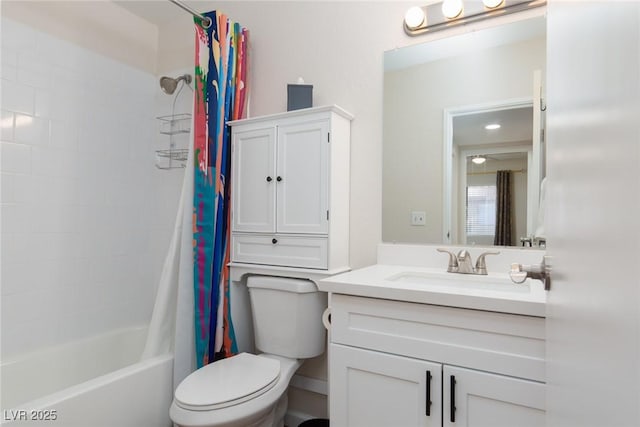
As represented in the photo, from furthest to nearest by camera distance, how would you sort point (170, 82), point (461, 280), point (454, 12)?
point (170, 82), point (454, 12), point (461, 280)

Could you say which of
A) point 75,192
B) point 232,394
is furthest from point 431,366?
point 75,192

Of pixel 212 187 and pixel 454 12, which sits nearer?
pixel 454 12

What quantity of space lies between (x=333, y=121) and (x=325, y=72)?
0.38 m

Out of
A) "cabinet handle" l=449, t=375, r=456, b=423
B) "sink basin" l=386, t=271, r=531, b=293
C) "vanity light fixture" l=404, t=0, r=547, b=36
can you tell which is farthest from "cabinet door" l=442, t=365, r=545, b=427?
"vanity light fixture" l=404, t=0, r=547, b=36

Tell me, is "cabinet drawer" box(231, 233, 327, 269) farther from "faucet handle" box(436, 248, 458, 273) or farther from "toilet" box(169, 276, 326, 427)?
"faucet handle" box(436, 248, 458, 273)

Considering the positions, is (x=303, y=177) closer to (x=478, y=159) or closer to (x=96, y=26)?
(x=478, y=159)

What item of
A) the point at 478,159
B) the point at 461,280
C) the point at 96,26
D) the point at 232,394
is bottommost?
the point at 232,394

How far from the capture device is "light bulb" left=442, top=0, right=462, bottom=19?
63.5 inches

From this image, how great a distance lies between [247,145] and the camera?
6.32 ft

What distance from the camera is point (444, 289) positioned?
1.18m

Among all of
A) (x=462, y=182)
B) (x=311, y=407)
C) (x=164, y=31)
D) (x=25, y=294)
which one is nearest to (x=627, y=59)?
(x=462, y=182)

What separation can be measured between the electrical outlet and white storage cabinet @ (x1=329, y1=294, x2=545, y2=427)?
23.4 inches

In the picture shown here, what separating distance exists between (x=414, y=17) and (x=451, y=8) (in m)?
0.16

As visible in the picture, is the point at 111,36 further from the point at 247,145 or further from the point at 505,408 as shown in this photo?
the point at 505,408
